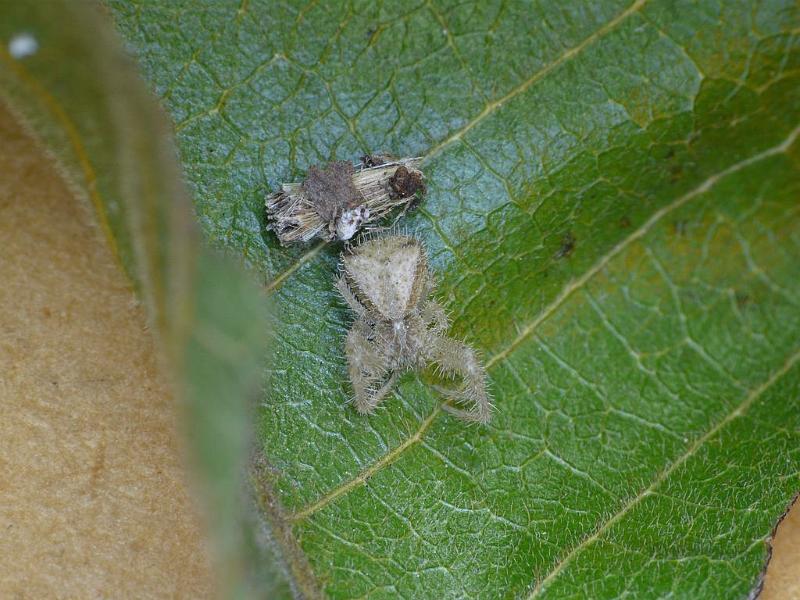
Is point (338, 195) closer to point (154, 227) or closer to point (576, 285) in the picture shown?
point (154, 227)

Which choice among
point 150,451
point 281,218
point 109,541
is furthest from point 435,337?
point 109,541

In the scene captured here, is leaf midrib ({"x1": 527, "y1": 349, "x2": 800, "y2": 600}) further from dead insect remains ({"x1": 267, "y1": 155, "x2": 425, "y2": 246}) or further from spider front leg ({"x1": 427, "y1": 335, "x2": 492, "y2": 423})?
dead insect remains ({"x1": 267, "y1": 155, "x2": 425, "y2": 246})

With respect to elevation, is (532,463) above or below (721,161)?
below

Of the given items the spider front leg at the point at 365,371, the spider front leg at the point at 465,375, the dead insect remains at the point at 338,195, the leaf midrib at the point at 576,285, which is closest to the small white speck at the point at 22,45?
the dead insect remains at the point at 338,195

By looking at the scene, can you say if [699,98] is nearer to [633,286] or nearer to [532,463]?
[633,286]

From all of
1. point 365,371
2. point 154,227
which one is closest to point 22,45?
point 154,227

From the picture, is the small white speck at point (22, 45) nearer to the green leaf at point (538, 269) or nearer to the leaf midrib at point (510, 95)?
the green leaf at point (538, 269)
